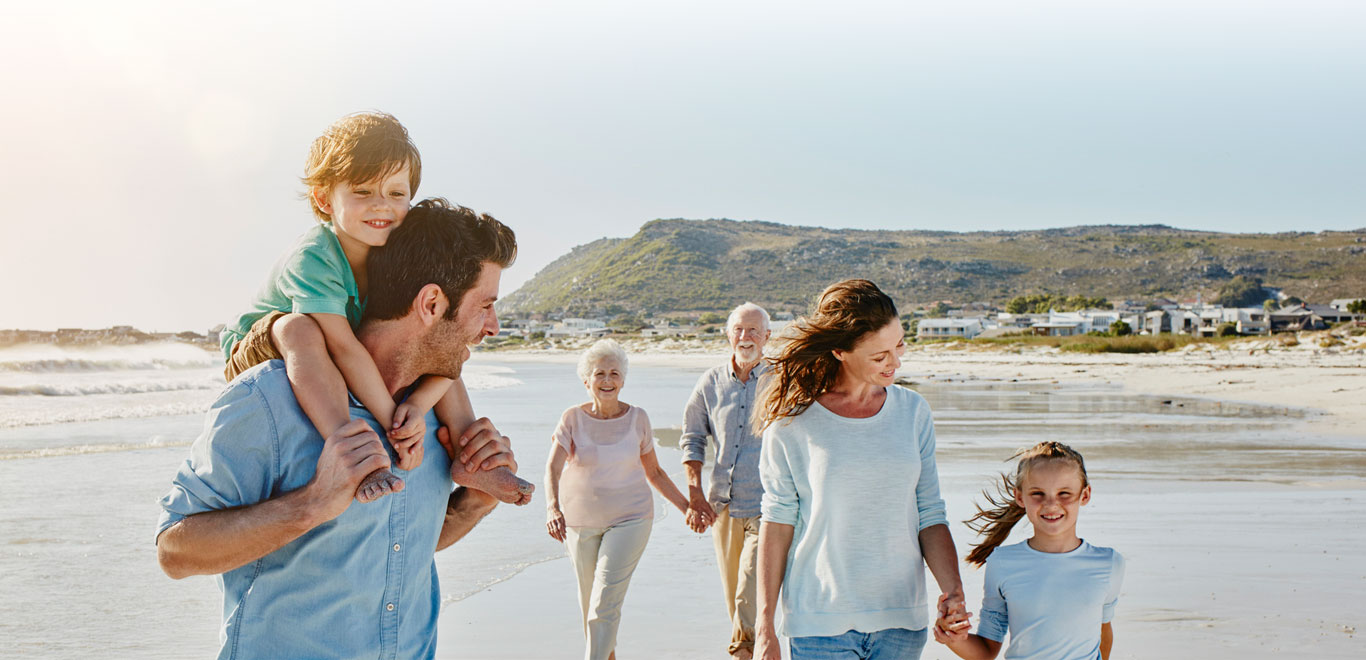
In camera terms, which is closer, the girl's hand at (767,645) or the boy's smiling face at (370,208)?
the boy's smiling face at (370,208)

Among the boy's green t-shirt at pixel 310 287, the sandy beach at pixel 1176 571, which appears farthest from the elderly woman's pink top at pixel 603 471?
the boy's green t-shirt at pixel 310 287

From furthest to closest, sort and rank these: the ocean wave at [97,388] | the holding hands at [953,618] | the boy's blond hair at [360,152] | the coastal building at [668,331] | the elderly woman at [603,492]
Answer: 1. the coastal building at [668,331]
2. the ocean wave at [97,388]
3. the elderly woman at [603,492]
4. the holding hands at [953,618]
5. the boy's blond hair at [360,152]

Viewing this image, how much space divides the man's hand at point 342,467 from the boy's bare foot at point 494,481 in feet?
1.05

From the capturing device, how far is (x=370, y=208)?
2039 mm

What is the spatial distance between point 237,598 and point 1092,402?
2054 centimetres

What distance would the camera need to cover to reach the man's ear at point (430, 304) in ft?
6.18

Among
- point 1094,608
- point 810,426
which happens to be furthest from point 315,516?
point 1094,608

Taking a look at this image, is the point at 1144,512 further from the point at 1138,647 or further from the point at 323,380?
the point at 323,380

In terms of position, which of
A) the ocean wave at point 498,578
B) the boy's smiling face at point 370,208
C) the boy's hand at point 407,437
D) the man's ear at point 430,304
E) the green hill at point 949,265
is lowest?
the ocean wave at point 498,578

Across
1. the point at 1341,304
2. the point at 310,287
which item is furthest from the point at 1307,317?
the point at 310,287

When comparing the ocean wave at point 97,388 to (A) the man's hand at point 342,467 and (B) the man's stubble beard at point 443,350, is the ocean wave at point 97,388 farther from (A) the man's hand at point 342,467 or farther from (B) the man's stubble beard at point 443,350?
(A) the man's hand at point 342,467

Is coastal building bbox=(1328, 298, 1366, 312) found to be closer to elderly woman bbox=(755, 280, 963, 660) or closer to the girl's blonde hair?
the girl's blonde hair

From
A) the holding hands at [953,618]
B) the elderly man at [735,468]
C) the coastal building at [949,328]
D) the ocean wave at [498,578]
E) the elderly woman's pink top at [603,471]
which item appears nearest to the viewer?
the holding hands at [953,618]

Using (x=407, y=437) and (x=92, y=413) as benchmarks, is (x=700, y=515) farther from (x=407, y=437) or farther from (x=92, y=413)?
(x=92, y=413)
